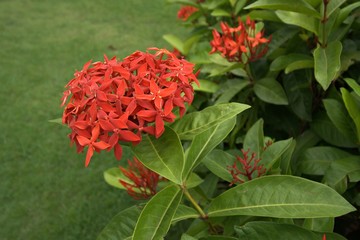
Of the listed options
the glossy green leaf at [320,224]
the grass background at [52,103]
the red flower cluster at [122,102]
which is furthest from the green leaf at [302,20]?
the grass background at [52,103]

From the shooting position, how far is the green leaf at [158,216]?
3.52 feet

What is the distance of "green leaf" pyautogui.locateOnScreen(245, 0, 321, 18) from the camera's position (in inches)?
56.5

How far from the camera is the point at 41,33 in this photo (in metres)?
5.72

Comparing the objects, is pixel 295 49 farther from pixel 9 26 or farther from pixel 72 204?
pixel 9 26

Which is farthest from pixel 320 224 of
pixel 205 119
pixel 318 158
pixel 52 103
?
pixel 52 103

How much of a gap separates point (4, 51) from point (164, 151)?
15.5 ft

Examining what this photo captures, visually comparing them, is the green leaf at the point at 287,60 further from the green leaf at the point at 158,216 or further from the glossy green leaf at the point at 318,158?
the green leaf at the point at 158,216

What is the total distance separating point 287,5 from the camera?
1439mm

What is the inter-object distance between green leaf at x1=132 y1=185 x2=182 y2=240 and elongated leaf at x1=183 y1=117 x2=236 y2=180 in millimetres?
107

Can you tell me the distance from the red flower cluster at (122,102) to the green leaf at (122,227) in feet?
1.03

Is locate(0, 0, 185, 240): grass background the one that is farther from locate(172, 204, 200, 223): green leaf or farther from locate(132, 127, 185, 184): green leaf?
locate(132, 127, 185, 184): green leaf

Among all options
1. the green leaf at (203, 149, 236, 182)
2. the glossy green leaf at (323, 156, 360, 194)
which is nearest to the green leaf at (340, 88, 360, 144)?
the glossy green leaf at (323, 156, 360, 194)

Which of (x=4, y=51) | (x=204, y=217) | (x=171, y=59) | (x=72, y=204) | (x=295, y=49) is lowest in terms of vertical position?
(x=72, y=204)

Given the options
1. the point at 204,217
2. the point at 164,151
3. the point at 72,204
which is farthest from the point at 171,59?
the point at 72,204
